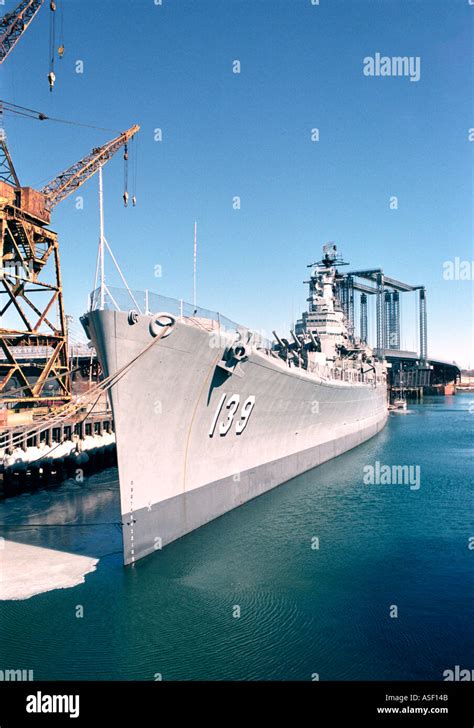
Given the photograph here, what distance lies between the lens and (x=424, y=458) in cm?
2584

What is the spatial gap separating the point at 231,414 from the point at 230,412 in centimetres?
12

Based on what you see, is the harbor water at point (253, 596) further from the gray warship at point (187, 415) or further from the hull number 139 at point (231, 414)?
the hull number 139 at point (231, 414)

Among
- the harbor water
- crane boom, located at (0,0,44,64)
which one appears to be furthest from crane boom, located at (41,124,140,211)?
the harbor water

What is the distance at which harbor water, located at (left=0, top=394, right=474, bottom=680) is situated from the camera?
7.01 meters

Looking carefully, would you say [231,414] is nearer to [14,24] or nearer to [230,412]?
[230,412]

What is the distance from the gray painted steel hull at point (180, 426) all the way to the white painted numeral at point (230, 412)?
4.8 inches

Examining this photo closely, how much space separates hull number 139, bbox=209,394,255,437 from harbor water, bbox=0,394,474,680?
272 cm

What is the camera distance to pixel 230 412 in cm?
A: 1303

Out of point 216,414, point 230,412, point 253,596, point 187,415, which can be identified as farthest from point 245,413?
point 253,596

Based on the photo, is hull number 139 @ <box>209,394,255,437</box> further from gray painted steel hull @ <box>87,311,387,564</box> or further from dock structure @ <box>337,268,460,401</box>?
dock structure @ <box>337,268,460,401</box>

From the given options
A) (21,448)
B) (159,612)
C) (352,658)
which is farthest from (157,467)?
(21,448)

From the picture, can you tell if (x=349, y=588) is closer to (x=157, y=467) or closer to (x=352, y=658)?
(x=352, y=658)

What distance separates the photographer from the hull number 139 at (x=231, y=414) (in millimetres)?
12498
